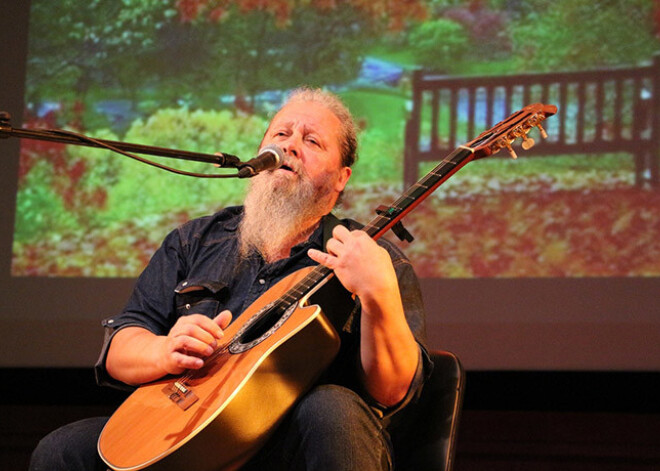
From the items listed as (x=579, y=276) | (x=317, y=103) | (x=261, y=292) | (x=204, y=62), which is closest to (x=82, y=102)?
(x=204, y=62)

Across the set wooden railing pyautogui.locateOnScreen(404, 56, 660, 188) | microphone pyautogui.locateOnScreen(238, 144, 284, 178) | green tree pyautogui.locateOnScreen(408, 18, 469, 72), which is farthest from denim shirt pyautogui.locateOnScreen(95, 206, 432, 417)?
green tree pyautogui.locateOnScreen(408, 18, 469, 72)

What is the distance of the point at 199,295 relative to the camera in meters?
2.05

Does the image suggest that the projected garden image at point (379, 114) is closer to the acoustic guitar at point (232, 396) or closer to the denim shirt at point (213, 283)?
the denim shirt at point (213, 283)

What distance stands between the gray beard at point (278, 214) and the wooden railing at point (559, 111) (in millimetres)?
1305

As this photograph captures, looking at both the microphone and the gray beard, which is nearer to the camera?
the microphone

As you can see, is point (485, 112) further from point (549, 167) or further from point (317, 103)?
point (317, 103)

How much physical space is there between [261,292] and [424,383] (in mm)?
495

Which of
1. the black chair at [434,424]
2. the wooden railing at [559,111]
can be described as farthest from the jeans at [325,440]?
the wooden railing at [559,111]

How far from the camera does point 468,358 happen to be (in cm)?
343

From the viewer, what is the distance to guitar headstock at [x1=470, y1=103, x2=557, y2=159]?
6.56ft

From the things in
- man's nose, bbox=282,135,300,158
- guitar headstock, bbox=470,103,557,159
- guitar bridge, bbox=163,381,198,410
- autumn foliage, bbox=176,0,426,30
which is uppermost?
autumn foliage, bbox=176,0,426,30

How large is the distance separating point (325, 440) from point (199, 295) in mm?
703

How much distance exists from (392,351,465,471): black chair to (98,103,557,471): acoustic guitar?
35cm

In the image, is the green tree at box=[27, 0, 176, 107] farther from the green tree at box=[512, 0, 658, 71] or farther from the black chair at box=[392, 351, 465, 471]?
the black chair at box=[392, 351, 465, 471]
